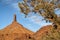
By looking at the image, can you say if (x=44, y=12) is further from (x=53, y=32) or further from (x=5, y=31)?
(x=5, y=31)

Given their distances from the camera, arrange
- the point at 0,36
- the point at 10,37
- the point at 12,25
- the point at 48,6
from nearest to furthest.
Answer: the point at 48,6 → the point at 0,36 → the point at 10,37 → the point at 12,25

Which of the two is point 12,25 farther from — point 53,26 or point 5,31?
point 53,26

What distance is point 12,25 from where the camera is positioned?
262 feet

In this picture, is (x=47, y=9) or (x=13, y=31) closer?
(x=47, y=9)

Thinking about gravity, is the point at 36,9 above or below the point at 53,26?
above

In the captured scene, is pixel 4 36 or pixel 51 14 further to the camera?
pixel 4 36

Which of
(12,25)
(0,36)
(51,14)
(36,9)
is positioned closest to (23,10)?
(36,9)

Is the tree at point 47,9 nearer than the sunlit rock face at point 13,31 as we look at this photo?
Yes

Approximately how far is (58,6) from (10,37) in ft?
155

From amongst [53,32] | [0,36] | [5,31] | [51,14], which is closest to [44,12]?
[51,14]

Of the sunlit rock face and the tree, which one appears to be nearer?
the tree

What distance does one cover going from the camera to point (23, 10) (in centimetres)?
3028

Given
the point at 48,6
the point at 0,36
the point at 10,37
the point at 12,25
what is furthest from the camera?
the point at 12,25

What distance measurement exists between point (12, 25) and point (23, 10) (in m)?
49.8
